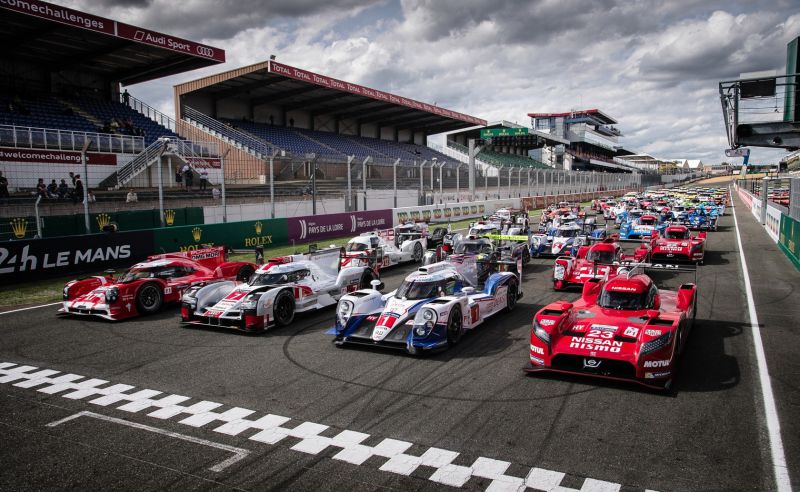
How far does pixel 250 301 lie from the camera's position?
10570 mm

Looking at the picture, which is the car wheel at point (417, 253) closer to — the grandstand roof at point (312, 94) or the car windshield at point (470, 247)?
the car windshield at point (470, 247)

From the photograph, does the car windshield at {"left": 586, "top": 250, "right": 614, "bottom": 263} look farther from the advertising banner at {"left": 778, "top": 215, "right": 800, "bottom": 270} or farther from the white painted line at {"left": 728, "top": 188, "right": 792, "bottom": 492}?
the advertising banner at {"left": 778, "top": 215, "right": 800, "bottom": 270}

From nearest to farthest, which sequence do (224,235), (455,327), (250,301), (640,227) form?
(455,327), (250,301), (224,235), (640,227)

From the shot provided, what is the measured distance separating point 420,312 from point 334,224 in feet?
63.2

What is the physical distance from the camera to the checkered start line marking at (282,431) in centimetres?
502

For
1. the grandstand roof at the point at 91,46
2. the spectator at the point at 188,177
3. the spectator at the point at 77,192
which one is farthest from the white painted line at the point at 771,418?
the grandstand roof at the point at 91,46

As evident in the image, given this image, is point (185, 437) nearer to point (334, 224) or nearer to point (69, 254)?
point (69, 254)

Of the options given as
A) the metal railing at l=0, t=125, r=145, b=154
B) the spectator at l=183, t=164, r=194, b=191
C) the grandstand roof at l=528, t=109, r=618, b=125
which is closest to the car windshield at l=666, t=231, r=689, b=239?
the spectator at l=183, t=164, r=194, b=191

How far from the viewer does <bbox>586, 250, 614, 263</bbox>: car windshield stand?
14461 millimetres

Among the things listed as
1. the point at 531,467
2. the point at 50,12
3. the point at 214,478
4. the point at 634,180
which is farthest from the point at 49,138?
the point at 634,180

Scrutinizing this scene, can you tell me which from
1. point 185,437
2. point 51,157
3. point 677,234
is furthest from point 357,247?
point 51,157

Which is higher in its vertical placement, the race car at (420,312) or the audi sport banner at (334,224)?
the audi sport banner at (334,224)

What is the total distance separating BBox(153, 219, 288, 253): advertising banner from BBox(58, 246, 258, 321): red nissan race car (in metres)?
6.04

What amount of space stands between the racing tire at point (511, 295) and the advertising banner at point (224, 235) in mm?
13006
